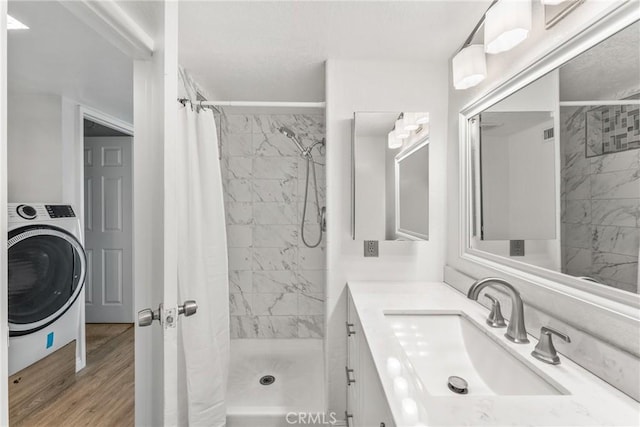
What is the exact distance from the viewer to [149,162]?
1.33 metres

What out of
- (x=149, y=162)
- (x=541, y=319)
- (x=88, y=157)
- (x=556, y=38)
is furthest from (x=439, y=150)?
(x=88, y=157)

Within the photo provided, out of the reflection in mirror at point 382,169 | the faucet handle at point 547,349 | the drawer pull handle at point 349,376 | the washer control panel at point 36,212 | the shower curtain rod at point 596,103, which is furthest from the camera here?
the reflection in mirror at point 382,169

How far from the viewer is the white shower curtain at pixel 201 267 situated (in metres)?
1.47

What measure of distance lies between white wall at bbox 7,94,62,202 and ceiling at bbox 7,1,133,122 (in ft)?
0.26

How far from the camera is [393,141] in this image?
170 cm

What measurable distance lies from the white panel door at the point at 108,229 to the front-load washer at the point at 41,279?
1.30 metres

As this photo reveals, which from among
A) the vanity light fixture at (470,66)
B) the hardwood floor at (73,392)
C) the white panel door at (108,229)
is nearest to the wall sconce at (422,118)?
the vanity light fixture at (470,66)

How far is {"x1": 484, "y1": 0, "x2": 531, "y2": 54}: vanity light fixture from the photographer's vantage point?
103 cm

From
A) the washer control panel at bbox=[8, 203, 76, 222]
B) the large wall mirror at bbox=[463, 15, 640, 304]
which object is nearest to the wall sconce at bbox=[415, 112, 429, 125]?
the large wall mirror at bbox=[463, 15, 640, 304]

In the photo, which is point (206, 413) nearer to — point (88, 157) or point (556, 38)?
point (556, 38)

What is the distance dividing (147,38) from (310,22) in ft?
2.53

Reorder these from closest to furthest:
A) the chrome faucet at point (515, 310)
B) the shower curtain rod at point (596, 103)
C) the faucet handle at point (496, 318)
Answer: the shower curtain rod at point (596, 103) < the chrome faucet at point (515, 310) < the faucet handle at point (496, 318)

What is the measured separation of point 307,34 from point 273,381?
2298 millimetres

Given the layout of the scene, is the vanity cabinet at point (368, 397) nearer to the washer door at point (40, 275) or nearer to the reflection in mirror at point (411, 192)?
the reflection in mirror at point (411, 192)
